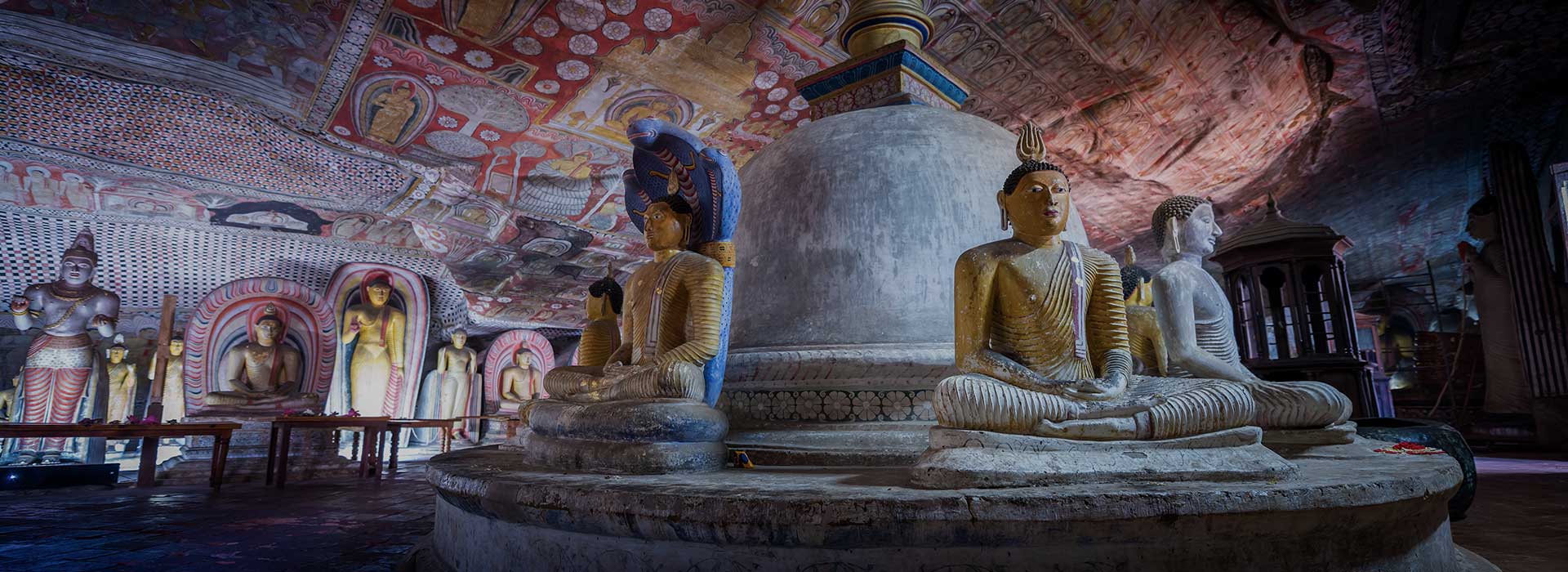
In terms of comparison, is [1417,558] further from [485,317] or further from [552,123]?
[485,317]

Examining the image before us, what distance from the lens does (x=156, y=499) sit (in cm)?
498

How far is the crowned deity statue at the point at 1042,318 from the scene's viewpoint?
2.18 m

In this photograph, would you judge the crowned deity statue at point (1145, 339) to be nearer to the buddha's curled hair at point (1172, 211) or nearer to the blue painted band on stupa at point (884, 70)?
the buddha's curled hair at point (1172, 211)

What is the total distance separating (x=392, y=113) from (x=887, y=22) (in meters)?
6.89

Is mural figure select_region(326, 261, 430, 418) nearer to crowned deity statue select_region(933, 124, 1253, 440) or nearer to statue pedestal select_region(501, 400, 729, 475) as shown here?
statue pedestal select_region(501, 400, 729, 475)

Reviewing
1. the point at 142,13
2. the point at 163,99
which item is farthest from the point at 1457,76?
the point at 163,99

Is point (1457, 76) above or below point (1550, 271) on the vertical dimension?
above

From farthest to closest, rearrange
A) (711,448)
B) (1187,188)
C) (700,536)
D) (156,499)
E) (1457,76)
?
1. (1187,188)
2. (1457,76)
3. (156,499)
4. (711,448)
5. (700,536)

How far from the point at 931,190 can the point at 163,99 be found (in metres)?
8.81

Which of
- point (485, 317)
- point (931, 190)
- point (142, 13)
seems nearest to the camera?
point (931, 190)

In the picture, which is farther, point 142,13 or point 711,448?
point 142,13

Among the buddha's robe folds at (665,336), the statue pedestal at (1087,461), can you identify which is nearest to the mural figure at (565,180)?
the buddha's robe folds at (665,336)

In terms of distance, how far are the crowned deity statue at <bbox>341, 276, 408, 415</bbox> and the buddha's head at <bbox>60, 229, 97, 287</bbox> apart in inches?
114

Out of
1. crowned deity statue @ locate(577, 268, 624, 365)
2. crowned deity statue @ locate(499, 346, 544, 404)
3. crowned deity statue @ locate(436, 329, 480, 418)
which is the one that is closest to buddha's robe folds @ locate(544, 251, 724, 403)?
crowned deity statue @ locate(577, 268, 624, 365)
